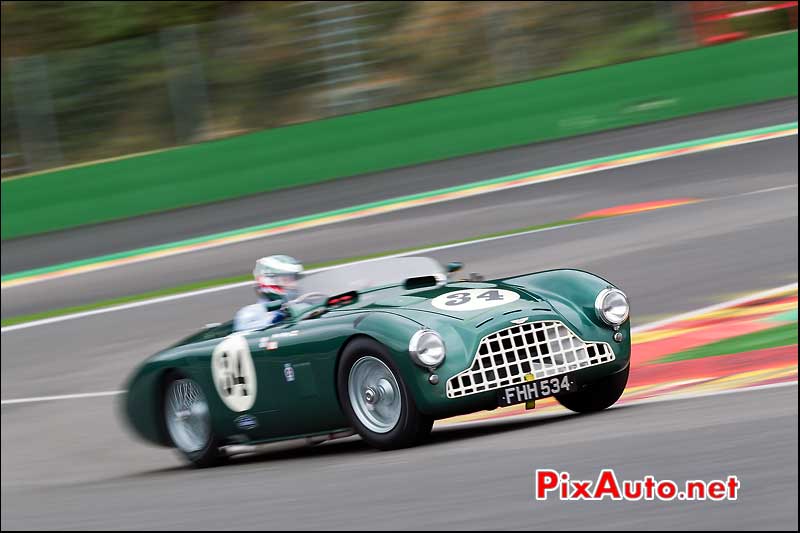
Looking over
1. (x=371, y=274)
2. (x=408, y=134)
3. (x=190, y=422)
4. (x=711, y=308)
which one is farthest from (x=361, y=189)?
(x=371, y=274)

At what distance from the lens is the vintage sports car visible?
570 cm

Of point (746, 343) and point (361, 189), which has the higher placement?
point (361, 189)

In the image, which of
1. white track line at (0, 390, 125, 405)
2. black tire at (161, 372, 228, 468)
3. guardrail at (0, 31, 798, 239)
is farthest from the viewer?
guardrail at (0, 31, 798, 239)

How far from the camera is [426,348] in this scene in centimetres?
564

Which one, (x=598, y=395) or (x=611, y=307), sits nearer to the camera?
(x=611, y=307)

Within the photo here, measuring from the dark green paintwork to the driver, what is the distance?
7.2 inches

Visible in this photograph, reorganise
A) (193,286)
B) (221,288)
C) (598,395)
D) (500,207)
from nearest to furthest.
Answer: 1. (598,395)
2. (221,288)
3. (193,286)
4. (500,207)

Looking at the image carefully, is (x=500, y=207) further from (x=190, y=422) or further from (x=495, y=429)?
(x=495, y=429)

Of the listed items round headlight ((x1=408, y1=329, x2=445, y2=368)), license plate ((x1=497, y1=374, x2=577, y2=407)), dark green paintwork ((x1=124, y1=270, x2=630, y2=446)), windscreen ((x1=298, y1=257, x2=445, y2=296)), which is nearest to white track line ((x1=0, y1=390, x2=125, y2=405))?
dark green paintwork ((x1=124, y1=270, x2=630, y2=446))

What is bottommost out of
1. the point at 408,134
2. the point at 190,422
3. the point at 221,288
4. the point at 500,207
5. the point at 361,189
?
the point at 190,422

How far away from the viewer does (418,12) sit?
59.5 ft

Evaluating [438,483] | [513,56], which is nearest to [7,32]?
[513,56]

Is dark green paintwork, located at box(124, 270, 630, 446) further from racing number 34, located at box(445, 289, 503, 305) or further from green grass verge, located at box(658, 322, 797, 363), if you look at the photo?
green grass verge, located at box(658, 322, 797, 363)

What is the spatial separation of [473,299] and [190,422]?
2121 millimetres
